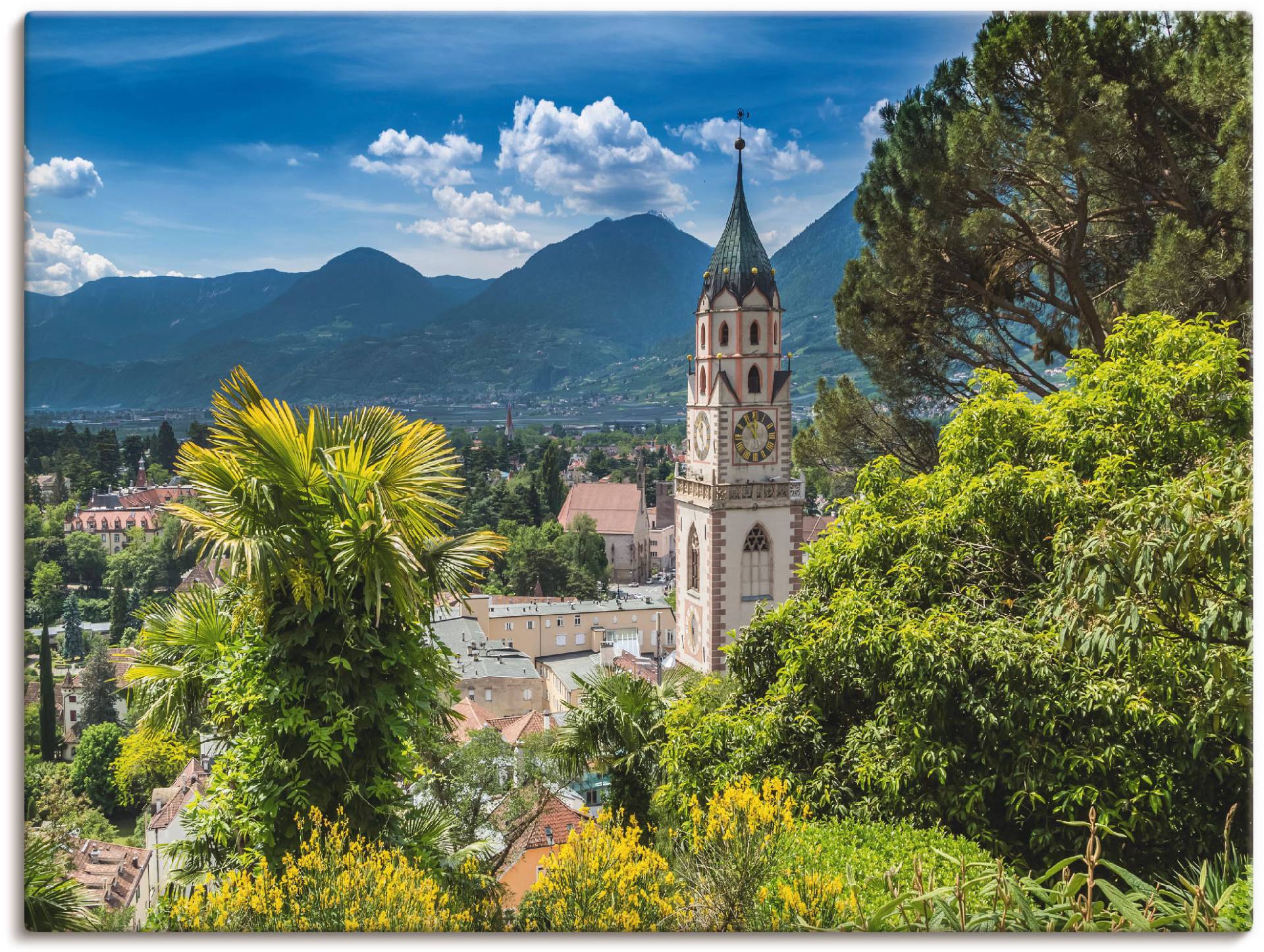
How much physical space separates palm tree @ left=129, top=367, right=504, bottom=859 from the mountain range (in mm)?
729

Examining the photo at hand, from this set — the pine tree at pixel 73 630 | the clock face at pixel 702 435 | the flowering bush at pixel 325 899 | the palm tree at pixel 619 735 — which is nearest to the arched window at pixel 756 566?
the clock face at pixel 702 435

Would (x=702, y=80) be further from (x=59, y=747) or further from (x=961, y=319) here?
(x=59, y=747)

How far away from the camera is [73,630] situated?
16.7 ft

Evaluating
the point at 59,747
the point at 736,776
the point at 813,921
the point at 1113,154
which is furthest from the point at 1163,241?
the point at 59,747

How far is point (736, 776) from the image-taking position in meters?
4.66

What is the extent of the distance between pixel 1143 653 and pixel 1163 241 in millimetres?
2990

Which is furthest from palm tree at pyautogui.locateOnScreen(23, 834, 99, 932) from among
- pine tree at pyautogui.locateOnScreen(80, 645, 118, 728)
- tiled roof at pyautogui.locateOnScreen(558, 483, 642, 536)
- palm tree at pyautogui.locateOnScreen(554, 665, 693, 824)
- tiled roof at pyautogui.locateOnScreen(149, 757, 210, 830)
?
tiled roof at pyautogui.locateOnScreen(558, 483, 642, 536)

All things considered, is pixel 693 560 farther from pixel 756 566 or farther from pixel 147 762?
pixel 147 762

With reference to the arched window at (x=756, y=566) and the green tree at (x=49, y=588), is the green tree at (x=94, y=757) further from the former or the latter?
the arched window at (x=756, y=566)

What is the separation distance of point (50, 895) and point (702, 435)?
10.3 m

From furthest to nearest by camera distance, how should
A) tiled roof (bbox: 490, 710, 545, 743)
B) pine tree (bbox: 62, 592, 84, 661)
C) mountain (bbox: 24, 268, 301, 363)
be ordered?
tiled roof (bbox: 490, 710, 545, 743)
pine tree (bbox: 62, 592, 84, 661)
mountain (bbox: 24, 268, 301, 363)

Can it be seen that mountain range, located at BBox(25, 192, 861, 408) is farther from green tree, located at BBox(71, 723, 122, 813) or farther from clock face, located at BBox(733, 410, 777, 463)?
green tree, located at BBox(71, 723, 122, 813)

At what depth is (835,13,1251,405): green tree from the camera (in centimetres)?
535

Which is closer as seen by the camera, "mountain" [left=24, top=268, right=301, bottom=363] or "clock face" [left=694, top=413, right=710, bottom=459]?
"mountain" [left=24, top=268, right=301, bottom=363]
